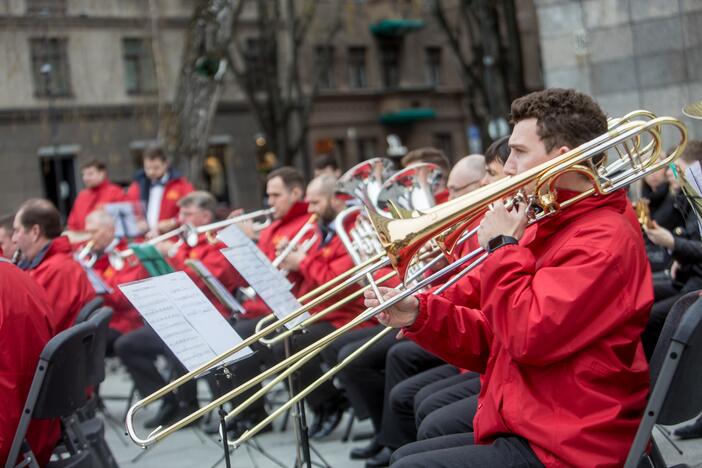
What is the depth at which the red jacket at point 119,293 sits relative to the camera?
7.75 m

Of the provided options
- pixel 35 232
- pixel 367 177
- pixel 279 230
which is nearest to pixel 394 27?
pixel 279 230

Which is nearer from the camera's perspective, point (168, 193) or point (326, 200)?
point (326, 200)

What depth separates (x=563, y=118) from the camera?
3154 millimetres

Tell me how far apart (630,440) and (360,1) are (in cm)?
3258

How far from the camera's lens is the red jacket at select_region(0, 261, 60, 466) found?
14.1 feet

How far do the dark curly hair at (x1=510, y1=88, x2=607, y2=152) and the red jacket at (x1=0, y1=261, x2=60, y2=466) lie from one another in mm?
2483

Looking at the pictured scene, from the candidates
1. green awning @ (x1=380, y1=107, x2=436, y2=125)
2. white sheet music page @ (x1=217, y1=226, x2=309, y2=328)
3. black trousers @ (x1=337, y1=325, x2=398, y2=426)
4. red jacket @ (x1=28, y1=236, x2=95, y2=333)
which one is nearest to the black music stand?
white sheet music page @ (x1=217, y1=226, x2=309, y2=328)

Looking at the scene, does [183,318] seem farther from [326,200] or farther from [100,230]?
[100,230]

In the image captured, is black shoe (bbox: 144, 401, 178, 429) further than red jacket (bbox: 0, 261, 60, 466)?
Yes

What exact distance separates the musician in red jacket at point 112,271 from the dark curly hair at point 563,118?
5136mm

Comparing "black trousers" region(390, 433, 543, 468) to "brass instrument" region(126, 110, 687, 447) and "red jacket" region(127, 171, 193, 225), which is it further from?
"red jacket" region(127, 171, 193, 225)

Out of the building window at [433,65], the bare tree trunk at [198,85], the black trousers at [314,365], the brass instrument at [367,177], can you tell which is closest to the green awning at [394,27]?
the building window at [433,65]

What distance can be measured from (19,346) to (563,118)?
2.61 metres

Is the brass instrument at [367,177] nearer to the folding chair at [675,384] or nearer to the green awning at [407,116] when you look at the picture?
the folding chair at [675,384]
